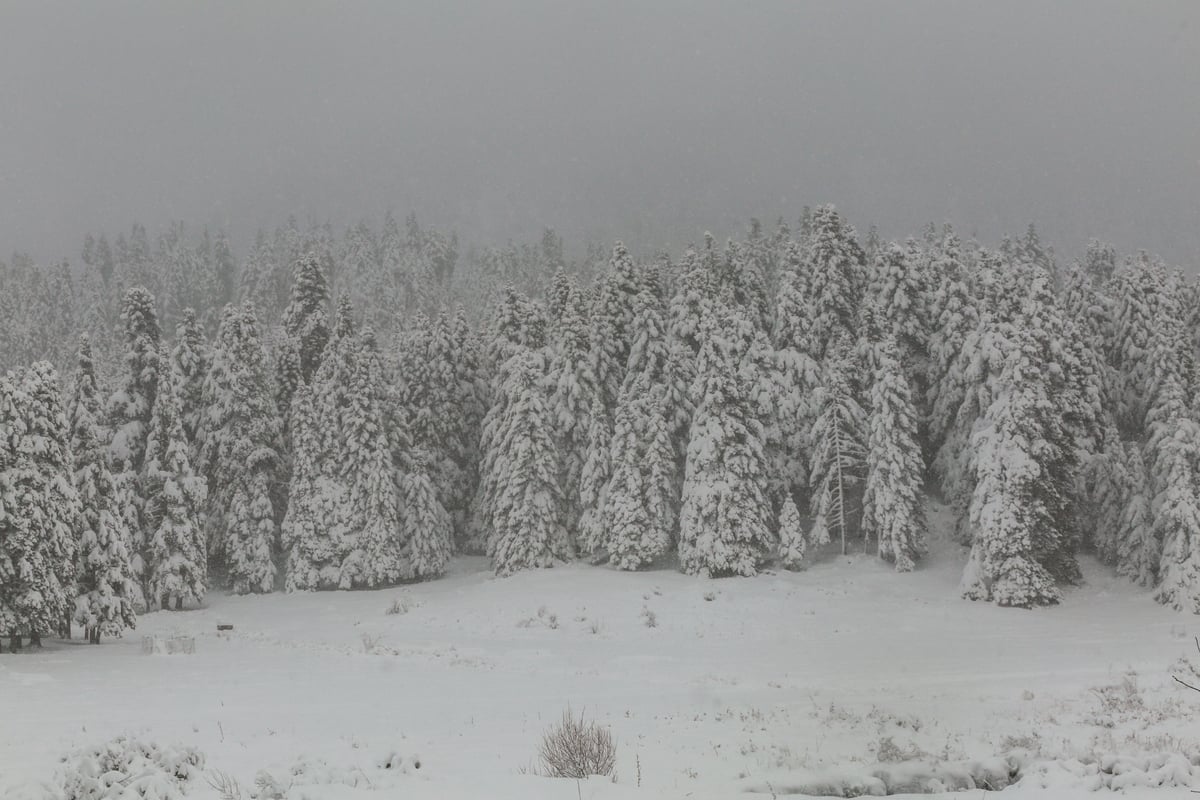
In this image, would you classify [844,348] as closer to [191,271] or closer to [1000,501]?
[1000,501]

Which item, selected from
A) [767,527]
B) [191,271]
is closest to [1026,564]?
[767,527]

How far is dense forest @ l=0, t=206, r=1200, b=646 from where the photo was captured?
39.2 m

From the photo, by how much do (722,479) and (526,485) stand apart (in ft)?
34.5

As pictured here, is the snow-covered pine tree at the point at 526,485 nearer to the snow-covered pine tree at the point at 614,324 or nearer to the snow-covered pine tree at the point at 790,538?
the snow-covered pine tree at the point at 614,324

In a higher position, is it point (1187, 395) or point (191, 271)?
point (191, 271)

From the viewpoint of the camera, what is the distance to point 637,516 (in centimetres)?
4428

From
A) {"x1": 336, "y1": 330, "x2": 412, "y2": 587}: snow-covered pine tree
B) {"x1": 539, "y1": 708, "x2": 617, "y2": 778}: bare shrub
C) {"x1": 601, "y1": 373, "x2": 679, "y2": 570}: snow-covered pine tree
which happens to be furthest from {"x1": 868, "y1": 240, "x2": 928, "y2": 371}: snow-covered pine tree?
{"x1": 539, "y1": 708, "x2": 617, "y2": 778}: bare shrub

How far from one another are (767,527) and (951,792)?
3308cm

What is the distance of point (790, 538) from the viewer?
141ft

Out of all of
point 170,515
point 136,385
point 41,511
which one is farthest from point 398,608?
point 136,385

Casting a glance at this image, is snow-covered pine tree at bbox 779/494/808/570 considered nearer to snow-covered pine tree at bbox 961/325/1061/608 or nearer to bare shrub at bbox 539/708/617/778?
snow-covered pine tree at bbox 961/325/1061/608

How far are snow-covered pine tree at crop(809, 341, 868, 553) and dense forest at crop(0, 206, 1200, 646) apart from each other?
6.6 inches

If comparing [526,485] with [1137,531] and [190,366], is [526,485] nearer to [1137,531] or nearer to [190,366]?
[190,366]

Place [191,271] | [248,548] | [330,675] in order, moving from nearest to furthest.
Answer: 1. [330,675]
2. [248,548]
3. [191,271]
